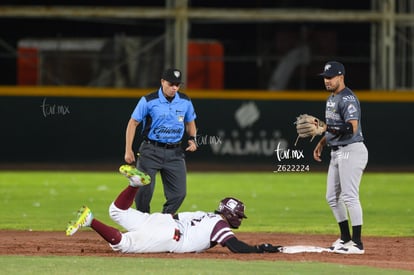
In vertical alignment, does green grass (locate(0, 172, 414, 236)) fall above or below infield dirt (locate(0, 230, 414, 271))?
below

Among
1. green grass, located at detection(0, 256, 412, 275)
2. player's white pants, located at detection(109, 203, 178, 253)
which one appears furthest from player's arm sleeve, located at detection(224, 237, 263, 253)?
player's white pants, located at detection(109, 203, 178, 253)

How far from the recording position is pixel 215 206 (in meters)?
18.3

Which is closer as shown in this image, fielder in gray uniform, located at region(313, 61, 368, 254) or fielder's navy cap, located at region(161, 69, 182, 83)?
fielder in gray uniform, located at region(313, 61, 368, 254)

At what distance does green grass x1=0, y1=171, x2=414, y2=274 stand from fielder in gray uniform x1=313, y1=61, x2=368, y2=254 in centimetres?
129

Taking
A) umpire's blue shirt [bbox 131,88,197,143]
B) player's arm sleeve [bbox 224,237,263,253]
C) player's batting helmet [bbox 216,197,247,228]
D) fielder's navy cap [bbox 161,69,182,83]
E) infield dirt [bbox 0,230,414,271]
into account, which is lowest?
infield dirt [bbox 0,230,414,271]

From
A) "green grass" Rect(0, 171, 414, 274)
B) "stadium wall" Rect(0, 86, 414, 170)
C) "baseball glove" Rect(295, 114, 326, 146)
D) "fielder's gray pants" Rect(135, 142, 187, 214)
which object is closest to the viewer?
"green grass" Rect(0, 171, 414, 274)

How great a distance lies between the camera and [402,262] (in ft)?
36.4

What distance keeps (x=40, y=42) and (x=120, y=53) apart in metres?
2.71

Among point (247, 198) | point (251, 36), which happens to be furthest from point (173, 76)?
point (251, 36)

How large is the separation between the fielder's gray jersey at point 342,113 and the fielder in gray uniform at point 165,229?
51.8 inches

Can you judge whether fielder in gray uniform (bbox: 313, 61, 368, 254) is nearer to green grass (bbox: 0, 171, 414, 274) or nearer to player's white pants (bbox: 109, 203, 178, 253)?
green grass (bbox: 0, 171, 414, 274)

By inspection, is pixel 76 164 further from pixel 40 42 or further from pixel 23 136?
pixel 40 42

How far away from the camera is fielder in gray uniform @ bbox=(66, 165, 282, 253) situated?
1120cm

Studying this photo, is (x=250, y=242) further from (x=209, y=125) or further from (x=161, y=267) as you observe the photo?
(x=209, y=125)
